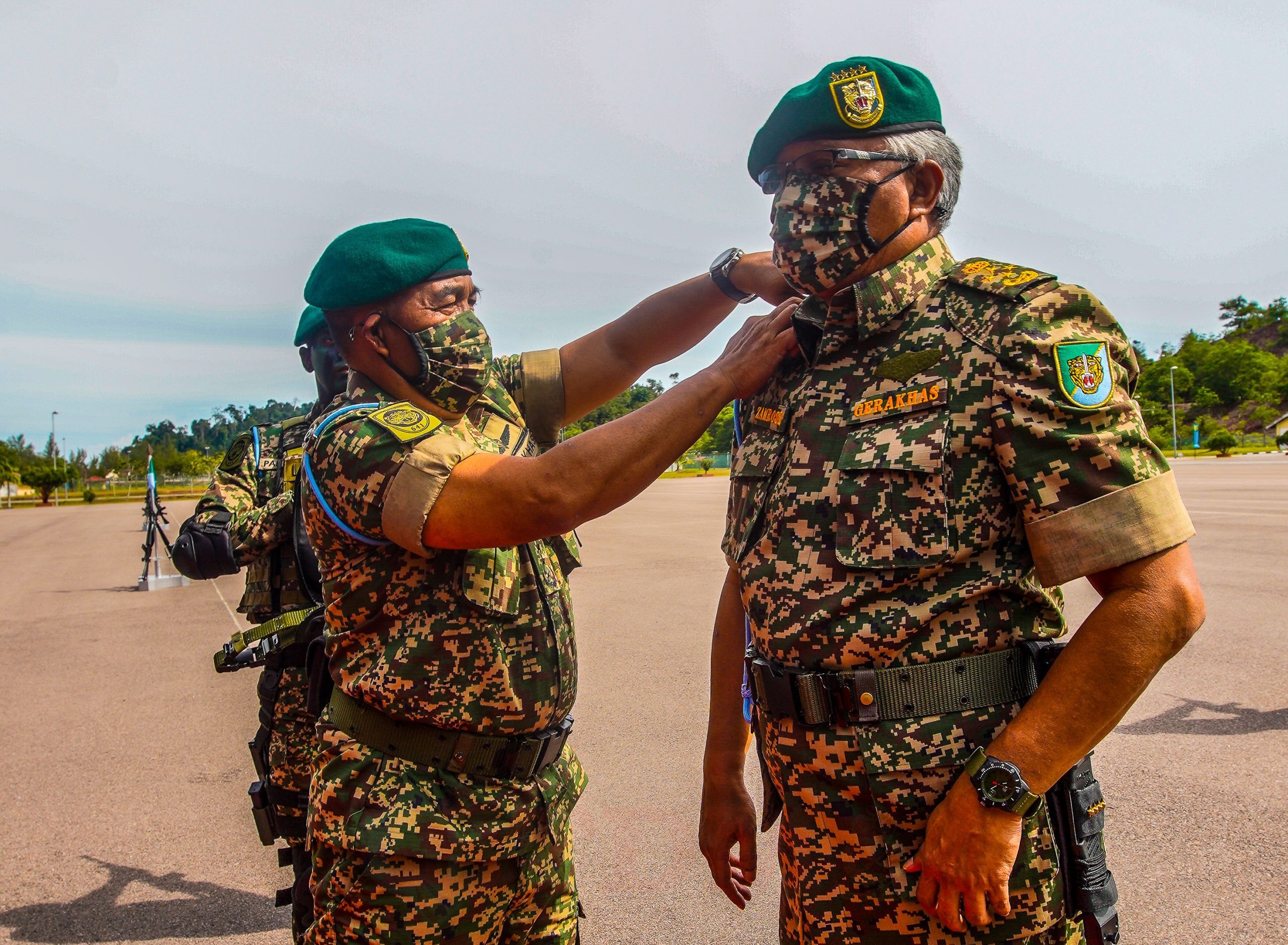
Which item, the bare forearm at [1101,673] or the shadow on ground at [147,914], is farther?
the shadow on ground at [147,914]

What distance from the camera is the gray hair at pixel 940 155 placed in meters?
1.98

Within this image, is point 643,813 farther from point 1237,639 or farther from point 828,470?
point 1237,639

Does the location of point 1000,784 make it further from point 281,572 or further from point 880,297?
point 281,572

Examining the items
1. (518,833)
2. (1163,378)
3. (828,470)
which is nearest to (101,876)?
(518,833)

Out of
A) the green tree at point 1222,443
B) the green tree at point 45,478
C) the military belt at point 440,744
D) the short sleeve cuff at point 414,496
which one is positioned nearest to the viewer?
the short sleeve cuff at point 414,496

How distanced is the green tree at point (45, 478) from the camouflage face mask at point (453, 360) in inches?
2954

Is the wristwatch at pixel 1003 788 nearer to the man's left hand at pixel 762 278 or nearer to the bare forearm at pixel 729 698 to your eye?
the bare forearm at pixel 729 698

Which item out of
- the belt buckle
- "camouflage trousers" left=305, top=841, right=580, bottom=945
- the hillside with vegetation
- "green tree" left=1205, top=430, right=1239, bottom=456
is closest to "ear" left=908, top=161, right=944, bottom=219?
the belt buckle

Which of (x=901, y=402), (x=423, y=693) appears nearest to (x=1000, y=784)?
(x=901, y=402)

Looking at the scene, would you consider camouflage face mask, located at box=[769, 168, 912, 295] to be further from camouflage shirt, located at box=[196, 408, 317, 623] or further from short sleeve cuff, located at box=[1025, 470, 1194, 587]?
camouflage shirt, located at box=[196, 408, 317, 623]

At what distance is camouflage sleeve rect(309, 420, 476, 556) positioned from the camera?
2.05 m

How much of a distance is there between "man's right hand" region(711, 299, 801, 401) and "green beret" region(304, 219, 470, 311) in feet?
2.76

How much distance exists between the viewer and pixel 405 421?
7.09ft

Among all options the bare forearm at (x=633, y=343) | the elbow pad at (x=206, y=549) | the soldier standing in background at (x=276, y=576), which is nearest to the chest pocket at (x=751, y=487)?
the bare forearm at (x=633, y=343)
